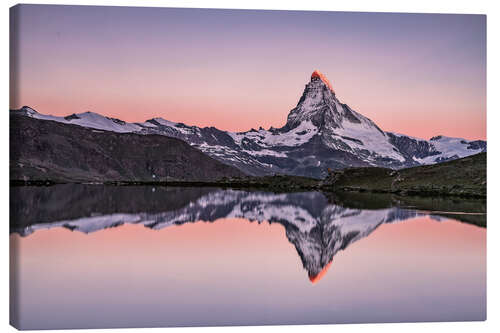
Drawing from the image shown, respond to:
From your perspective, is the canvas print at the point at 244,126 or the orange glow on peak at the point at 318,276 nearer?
the canvas print at the point at 244,126

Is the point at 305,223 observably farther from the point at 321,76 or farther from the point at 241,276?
the point at 241,276

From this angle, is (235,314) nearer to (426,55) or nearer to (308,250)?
(308,250)

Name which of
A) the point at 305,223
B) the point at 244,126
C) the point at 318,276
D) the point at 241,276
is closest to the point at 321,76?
the point at 244,126

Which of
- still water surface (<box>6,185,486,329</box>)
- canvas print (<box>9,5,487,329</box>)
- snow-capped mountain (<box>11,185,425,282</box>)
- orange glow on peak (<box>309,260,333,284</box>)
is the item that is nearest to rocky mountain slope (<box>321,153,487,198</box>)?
snow-capped mountain (<box>11,185,425,282</box>)

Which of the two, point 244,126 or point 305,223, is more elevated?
point 244,126

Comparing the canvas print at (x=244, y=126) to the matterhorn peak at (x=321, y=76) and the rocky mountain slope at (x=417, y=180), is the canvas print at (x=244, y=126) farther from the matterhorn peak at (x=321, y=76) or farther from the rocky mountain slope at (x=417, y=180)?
the rocky mountain slope at (x=417, y=180)

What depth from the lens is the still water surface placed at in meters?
19.8

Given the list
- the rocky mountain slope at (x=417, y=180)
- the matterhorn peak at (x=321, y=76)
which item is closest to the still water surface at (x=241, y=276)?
the matterhorn peak at (x=321, y=76)

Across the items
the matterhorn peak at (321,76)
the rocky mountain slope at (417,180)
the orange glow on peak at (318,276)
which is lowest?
the orange glow on peak at (318,276)

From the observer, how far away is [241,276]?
2395cm

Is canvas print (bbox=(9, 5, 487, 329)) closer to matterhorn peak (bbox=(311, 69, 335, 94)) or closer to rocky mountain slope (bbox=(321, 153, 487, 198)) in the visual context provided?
matterhorn peak (bbox=(311, 69, 335, 94))

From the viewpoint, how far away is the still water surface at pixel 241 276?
19750 millimetres

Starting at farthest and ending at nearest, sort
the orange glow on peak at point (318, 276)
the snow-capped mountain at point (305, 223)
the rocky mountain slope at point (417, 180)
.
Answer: the rocky mountain slope at point (417, 180) → the snow-capped mountain at point (305, 223) → the orange glow on peak at point (318, 276)

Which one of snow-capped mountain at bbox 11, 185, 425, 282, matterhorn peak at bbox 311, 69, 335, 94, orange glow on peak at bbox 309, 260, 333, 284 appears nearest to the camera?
orange glow on peak at bbox 309, 260, 333, 284
